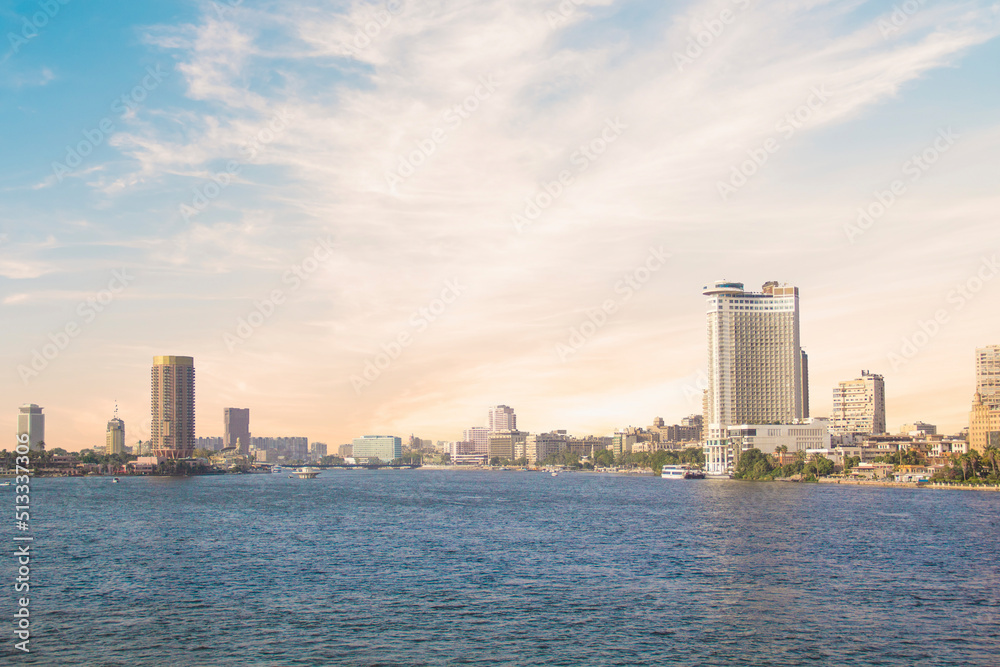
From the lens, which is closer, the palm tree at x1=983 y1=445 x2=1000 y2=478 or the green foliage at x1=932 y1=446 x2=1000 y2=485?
the green foliage at x1=932 y1=446 x2=1000 y2=485

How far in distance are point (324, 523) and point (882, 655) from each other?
8380 centimetres

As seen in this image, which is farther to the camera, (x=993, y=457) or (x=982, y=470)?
(x=982, y=470)

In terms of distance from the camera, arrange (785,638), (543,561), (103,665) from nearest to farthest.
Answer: (103,665) → (785,638) → (543,561)

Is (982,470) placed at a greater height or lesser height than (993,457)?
lesser

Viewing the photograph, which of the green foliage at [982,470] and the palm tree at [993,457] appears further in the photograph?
the palm tree at [993,457]

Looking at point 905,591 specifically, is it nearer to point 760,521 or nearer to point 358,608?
point 358,608

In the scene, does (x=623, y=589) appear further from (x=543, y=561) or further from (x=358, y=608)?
(x=358, y=608)

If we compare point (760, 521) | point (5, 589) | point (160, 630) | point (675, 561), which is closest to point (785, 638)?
point (675, 561)

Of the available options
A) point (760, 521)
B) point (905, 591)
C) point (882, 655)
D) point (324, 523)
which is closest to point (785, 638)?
point (882, 655)

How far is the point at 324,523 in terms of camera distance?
116188 millimetres

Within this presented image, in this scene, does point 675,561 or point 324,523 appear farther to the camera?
point 324,523

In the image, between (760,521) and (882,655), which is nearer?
(882,655)

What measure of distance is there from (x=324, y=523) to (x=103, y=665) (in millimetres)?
72303

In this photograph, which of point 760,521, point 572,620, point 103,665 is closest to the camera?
point 103,665
